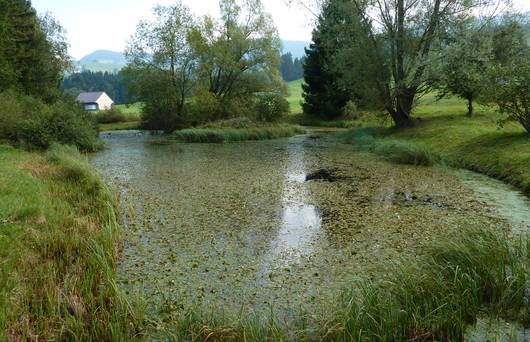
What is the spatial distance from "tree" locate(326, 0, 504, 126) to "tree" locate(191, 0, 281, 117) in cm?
1194

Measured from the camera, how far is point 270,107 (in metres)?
25.4

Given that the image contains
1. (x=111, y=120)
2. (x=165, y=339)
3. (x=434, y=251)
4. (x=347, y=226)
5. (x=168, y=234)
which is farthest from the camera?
(x=111, y=120)

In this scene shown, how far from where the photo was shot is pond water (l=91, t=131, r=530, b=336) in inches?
153

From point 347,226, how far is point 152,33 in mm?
25062

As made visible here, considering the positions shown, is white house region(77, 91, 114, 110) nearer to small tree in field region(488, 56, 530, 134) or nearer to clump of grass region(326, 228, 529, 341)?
small tree in field region(488, 56, 530, 134)

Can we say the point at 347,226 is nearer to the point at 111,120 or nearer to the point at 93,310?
the point at 93,310

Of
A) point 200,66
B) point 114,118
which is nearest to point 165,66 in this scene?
point 200,66

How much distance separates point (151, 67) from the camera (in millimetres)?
26859

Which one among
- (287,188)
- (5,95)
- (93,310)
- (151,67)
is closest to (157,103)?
(151,67)

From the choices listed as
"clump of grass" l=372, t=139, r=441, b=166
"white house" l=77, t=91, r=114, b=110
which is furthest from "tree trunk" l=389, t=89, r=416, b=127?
"white house" l=77, t=91, r=114, b=110

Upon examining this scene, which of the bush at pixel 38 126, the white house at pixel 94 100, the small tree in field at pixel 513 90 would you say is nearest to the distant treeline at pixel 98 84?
the white house at pixel 94 100

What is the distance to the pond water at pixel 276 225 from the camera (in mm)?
3875

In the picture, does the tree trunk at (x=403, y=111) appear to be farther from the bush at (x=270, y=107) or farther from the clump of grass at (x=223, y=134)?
the bush at (x=270, y=107)

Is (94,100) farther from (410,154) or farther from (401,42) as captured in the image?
(410,154)
